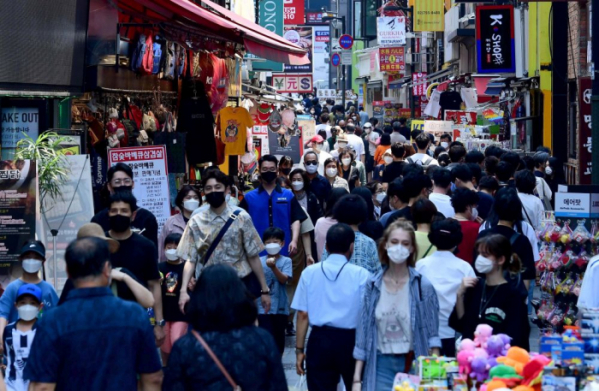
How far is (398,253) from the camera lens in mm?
6410

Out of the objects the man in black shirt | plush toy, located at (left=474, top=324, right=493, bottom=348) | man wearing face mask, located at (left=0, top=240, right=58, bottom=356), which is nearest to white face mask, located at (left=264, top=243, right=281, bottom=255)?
the man in black shirt

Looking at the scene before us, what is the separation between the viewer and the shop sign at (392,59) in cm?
5172

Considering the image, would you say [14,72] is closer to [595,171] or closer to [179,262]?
[179,262]

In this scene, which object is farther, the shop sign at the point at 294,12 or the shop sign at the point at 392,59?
the shop sign at the point at 392,59

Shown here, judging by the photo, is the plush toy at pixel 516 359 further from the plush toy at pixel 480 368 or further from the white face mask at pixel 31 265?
the white face mask at pixel 31 265

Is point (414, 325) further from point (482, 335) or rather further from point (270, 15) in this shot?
point (270, 15)

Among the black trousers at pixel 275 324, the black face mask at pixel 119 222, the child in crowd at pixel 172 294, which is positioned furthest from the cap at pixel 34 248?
the black trousers at pixel 275 324

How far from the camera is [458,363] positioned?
18.4ft

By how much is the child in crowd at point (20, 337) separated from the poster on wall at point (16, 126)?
3.40 meters

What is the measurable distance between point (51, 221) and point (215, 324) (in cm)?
497

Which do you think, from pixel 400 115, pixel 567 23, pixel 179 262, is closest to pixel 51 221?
pixel 179 262

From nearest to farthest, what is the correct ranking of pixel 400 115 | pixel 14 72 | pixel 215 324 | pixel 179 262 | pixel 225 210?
pixel 215 324 < pixel 225 210 < pixel 179 262 < pixel 14 72 < pixel 400 115

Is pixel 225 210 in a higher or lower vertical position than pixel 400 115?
lower

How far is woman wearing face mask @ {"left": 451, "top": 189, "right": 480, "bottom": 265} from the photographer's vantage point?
335 inches
